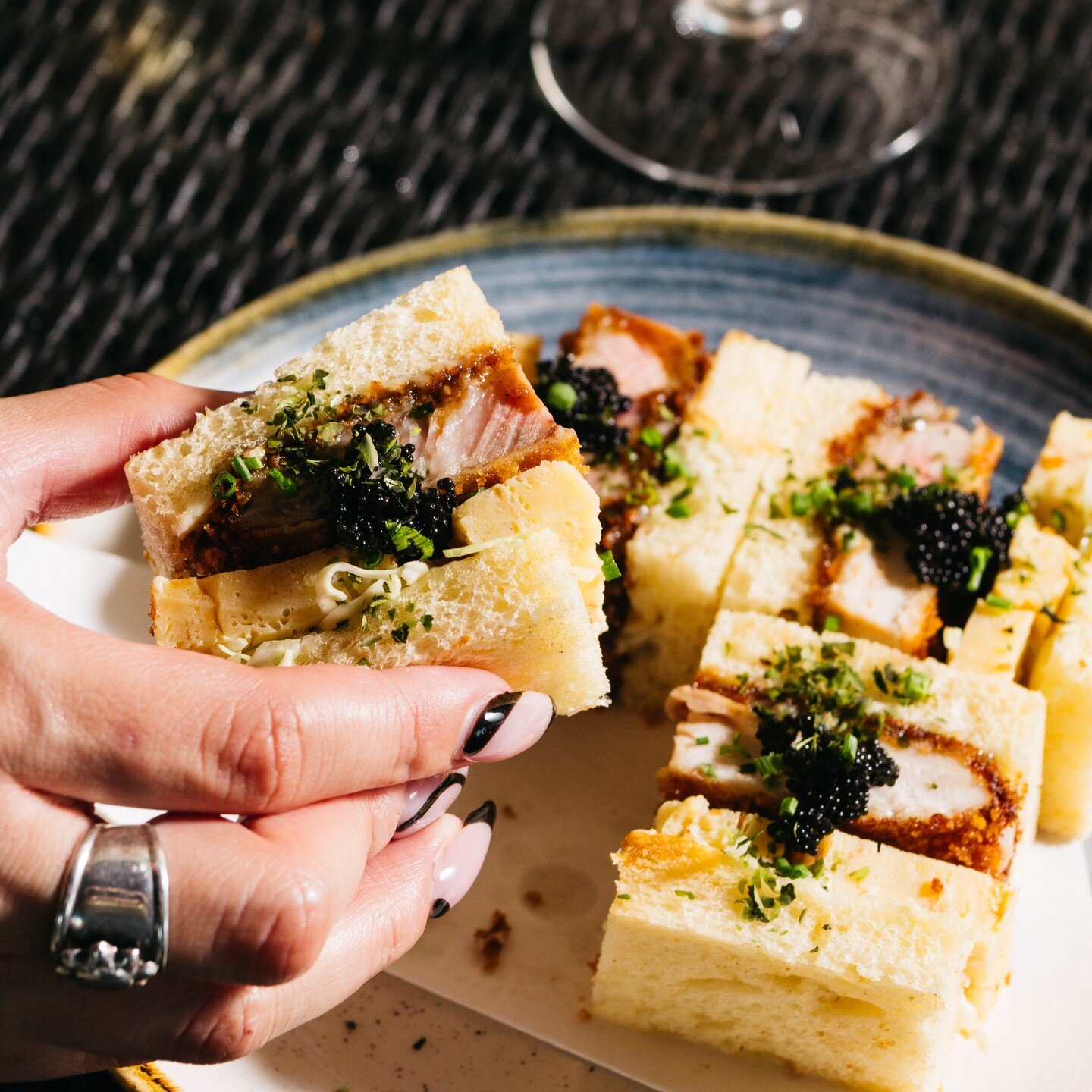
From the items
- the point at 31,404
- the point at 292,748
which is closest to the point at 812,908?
the point at 292,748

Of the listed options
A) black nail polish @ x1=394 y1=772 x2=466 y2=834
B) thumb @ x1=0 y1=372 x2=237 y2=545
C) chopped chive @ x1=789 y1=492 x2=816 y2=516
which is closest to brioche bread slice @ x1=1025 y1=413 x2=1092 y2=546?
chopped chive @ x1=789 y1=492 x2=816 y2=516

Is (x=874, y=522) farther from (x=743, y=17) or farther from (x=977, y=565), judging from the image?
(x=743, y=17)

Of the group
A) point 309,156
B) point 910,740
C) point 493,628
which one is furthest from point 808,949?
point 309,156

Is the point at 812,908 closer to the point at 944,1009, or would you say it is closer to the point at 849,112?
the point at 944,1009

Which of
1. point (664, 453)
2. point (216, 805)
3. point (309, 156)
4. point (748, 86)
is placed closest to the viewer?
point (216, 805)

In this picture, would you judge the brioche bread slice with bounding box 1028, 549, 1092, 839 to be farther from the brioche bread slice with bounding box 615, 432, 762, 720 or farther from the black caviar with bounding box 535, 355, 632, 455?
the black caviar with bounding box 535, 355, 632, 455

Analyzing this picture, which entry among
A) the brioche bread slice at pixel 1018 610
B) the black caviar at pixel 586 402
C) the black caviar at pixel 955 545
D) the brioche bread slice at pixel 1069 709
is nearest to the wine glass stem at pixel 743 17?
the black caviar at pixel 586 402
